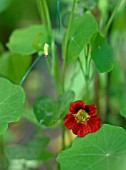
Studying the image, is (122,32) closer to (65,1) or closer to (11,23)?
(65,1)

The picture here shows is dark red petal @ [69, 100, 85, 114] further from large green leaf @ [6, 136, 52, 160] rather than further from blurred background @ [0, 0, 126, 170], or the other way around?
large green leaf @ [6, 136, 52, 160]

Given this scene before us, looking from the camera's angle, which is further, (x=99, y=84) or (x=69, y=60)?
(x=99, y=84)

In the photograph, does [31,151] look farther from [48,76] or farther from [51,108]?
[48,76]

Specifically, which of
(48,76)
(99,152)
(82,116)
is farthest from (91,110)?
(48,76)

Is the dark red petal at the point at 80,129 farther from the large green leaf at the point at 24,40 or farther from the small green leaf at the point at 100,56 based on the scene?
the large green leaf at the point at 24,40

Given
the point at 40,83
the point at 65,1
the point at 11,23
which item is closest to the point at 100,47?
the point at 65,1

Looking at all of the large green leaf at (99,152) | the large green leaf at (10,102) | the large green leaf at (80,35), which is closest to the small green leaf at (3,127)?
the large green leaf at (10,102)
